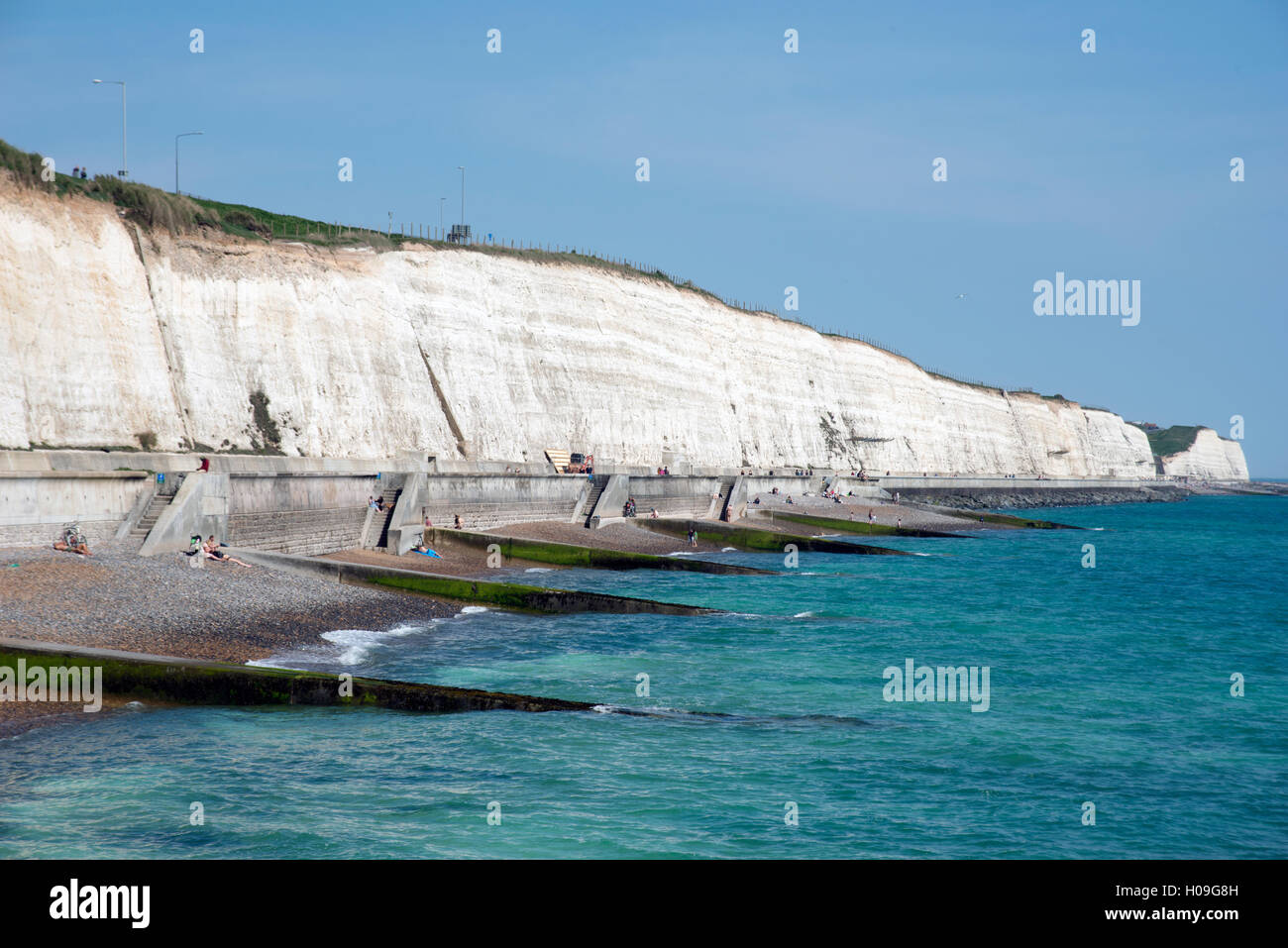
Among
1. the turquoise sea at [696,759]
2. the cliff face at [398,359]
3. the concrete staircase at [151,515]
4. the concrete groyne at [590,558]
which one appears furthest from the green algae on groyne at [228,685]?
the cliff face at [398,359]

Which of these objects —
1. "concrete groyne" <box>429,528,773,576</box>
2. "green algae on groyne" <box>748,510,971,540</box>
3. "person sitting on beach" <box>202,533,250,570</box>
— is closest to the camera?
"person sitting on beach" <box>202,533,250,570</box>

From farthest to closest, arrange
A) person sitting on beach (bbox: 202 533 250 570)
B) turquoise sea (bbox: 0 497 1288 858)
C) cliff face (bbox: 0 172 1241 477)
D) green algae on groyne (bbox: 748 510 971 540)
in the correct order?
1. green algae on groyne (bbox: 748 510 971 540)
2. cliff face (bbox: 0 172 1241 477)
3. person sitting on beach (bbox: 202 533 250 570)
4. turquoise sea (bbox: 0 497 1288 858)

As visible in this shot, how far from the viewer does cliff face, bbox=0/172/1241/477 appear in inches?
1434

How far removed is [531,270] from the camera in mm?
68125

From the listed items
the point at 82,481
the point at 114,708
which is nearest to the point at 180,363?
the point at 82,481

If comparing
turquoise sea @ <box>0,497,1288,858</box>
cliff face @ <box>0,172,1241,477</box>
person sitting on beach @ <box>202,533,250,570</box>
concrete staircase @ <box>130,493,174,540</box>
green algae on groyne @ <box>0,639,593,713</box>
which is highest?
cliff face @ <box>0,172,1241,477</box>

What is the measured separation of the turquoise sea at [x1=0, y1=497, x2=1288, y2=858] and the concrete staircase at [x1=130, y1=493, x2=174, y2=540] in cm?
596

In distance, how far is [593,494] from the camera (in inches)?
1827

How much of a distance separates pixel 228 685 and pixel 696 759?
6518 millimetres

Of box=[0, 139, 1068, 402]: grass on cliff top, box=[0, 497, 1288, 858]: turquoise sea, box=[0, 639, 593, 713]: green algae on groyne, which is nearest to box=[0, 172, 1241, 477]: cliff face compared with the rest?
box=[0, 139, 1068, 402]: grass on cliff top

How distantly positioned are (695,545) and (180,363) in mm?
22411

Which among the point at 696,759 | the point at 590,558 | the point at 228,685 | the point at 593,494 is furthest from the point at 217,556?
the point at 593,494

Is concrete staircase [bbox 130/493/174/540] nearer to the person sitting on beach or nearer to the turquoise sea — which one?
the person sitting on beach

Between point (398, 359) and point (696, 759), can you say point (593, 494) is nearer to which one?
point (398, 359)
